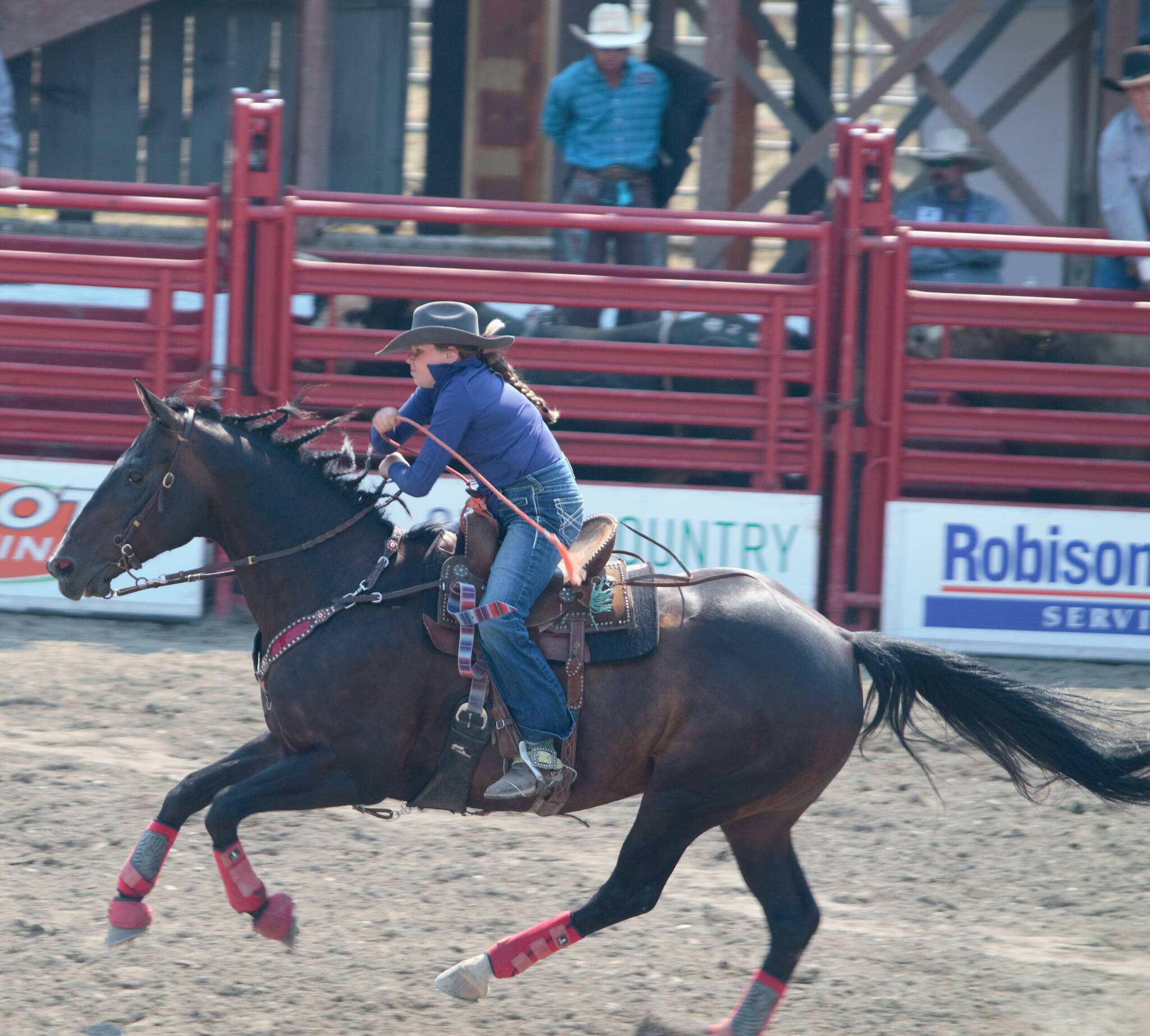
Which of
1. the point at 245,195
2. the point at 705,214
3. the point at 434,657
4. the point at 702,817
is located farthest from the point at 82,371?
the point at 702,817

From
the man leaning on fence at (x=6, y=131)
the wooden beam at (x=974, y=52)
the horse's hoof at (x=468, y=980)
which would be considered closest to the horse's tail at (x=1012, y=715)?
the horse's hoof at (x=468, y=980)

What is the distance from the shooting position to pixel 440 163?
42.1ft

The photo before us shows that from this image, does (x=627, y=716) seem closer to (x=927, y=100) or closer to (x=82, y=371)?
(x=82, y=371)

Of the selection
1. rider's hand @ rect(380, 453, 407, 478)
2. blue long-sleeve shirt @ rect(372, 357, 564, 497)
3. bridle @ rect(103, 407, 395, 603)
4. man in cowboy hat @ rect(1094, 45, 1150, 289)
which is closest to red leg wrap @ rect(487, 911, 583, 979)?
bridle @ rect(103, 407, 395, 603)

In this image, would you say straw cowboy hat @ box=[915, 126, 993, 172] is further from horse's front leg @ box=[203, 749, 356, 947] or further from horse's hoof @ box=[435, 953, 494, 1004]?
horse's hoof @ box=[435, 953, 494, 1004]

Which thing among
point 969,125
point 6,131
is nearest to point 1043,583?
point 969,125

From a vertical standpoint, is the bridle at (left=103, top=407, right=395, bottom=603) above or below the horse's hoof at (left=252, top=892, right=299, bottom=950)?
above

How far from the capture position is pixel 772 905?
453 cm

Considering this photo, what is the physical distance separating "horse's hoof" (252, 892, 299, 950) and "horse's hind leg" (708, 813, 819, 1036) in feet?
4.37

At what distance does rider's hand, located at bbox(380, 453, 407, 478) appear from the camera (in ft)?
15.0

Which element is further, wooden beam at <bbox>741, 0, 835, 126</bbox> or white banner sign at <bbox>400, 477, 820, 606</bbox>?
wooden beam at <bbox>741, 0, 835, 126</bbox>

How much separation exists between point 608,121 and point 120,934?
6.46 meters

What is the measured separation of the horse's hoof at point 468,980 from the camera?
436 centimetres

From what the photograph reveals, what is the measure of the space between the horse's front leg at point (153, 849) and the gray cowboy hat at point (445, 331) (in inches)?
55.9
